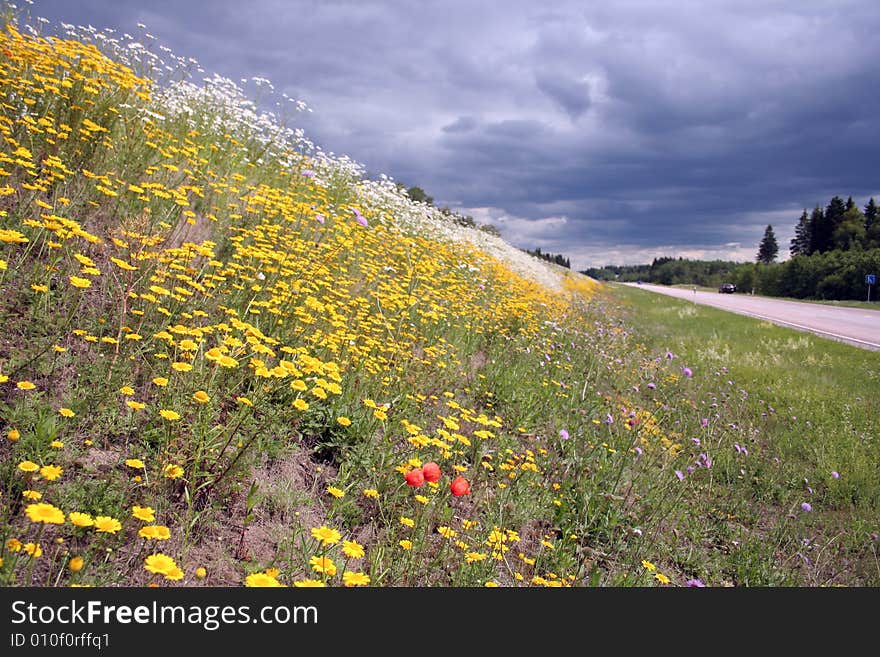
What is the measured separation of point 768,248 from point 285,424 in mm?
123486

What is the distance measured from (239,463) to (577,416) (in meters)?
3.49

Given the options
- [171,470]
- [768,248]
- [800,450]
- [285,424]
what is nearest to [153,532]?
[171,470]

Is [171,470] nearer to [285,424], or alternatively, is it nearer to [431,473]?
Result: [285,424]

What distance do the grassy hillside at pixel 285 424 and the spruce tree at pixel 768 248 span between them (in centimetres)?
11406

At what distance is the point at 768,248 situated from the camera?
10338 centimetres

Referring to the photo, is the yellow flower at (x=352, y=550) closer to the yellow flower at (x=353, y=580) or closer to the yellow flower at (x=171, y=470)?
A: the yellow flower at (x=353, y=580)

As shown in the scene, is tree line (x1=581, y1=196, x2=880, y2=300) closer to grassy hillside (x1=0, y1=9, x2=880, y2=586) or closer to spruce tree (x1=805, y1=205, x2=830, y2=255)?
spruce tree (x1=805, y1=205, x2=830, y2=255)

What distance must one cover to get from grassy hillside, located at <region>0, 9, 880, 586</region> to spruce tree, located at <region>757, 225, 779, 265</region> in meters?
114

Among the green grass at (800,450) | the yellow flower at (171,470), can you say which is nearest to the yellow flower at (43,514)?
the yellow flower at (171,470)

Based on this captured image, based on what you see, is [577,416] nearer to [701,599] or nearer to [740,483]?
[740,483]

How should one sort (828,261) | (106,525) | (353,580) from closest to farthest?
1. (106,525)
2. (353,580)
3. (828,261)

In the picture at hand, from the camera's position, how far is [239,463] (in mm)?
2494

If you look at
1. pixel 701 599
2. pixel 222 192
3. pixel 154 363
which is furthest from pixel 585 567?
pixel 222 192

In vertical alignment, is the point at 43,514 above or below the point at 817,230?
below
